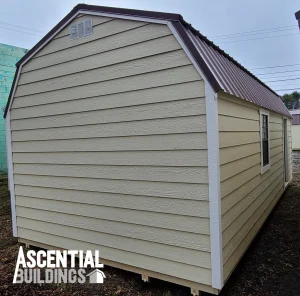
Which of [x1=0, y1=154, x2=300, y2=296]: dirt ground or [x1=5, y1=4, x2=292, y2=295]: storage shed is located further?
[x1=0, y1=154, x2=300, y2=296]: dirt ground

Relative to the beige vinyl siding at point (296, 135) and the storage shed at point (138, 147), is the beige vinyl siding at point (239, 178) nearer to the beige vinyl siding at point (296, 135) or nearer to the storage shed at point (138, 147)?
the storage shed at point (138, 147)

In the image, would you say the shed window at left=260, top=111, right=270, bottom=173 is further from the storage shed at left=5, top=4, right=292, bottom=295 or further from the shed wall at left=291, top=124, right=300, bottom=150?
the shed wall at left=291, top=124, right=300, bottom=150

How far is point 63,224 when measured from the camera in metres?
3.86

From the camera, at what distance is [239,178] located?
10.8 ft

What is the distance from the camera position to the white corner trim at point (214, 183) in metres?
2.59

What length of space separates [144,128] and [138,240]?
1301mm

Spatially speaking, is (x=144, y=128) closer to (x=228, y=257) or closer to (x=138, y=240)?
(x=138, y=240)

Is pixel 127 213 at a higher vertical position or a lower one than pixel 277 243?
higher

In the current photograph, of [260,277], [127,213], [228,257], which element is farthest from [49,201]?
[260,277]

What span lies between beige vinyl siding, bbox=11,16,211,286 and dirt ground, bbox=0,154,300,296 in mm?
277

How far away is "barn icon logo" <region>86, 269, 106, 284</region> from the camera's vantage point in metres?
3.33

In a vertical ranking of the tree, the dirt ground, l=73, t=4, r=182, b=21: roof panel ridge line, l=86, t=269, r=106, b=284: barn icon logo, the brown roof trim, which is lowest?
the dirt ground

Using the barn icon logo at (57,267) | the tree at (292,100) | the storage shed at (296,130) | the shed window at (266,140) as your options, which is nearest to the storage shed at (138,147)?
the barn icon logo at (57,267)

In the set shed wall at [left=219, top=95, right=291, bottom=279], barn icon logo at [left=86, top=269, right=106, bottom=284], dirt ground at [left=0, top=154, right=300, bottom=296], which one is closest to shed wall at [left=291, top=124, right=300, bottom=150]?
shed wall at [left=219, top=95, right=291, bottom=279]
